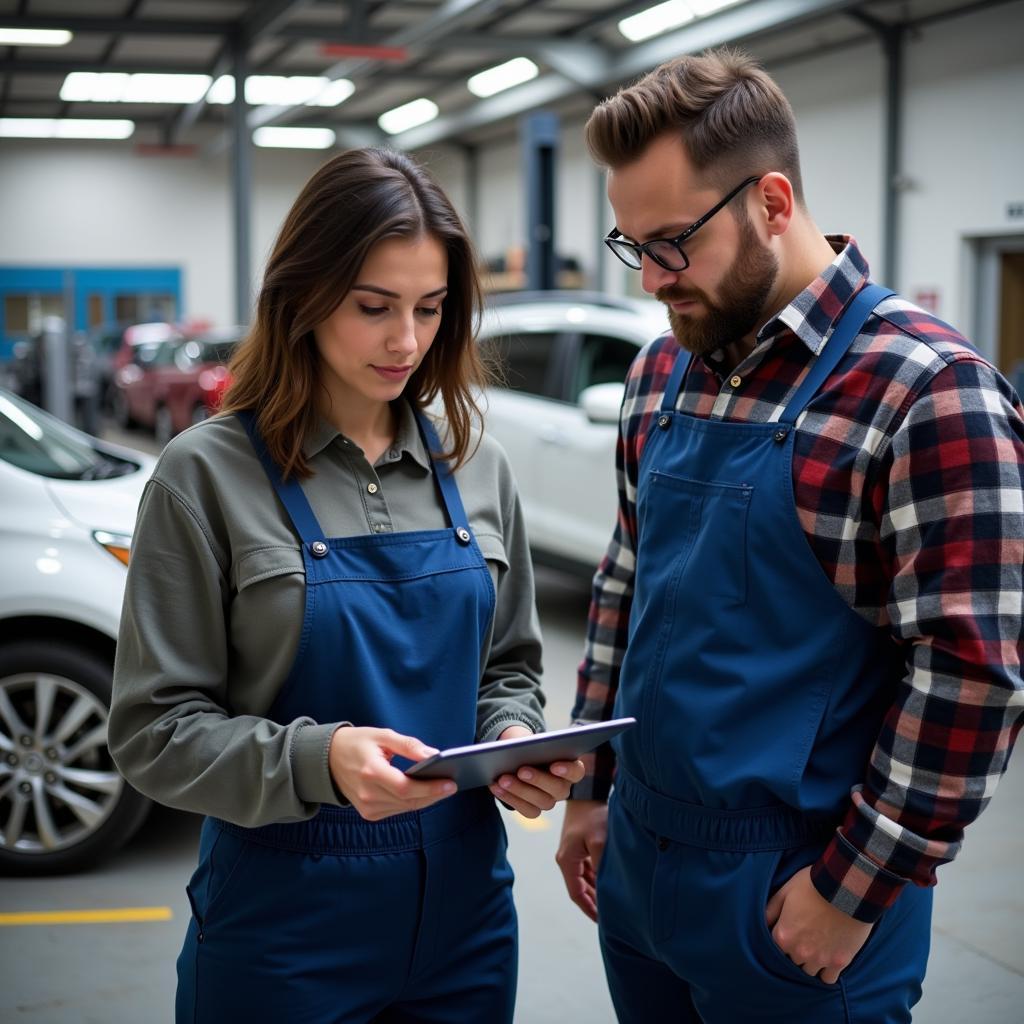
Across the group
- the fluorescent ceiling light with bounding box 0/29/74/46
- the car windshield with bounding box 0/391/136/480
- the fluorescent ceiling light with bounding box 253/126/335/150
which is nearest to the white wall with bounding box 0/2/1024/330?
the car windshield with bounding box 0/391/136/480

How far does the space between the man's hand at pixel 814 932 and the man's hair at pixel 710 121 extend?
0.91 m

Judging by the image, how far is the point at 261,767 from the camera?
1.50 metres

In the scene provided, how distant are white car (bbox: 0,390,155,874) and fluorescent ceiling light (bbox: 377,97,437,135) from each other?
18888 mm

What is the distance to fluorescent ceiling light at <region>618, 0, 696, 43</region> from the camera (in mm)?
14234

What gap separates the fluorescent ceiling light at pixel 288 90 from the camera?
744 inches

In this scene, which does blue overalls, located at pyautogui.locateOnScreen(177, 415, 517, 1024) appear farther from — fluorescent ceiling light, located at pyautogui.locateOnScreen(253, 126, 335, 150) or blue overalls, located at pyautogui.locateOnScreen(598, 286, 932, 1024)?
fluorescent ceiling light, located at pyautogui.locateOnScreen(253, 126, 335, 150)

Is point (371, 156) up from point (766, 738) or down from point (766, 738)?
up

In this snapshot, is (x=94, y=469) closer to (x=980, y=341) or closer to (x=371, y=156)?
(x=371, y=156)

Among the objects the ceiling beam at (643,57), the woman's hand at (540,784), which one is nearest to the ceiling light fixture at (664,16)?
the ceiling beam at (643,57)

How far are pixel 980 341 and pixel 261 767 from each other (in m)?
12.3

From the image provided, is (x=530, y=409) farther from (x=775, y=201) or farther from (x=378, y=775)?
(x=378, y=775)

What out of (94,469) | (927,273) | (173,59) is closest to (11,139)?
(173,59)

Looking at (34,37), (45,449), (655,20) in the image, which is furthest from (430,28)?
(45,449)

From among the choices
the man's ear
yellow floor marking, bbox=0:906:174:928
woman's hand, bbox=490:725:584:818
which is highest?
the man's ear
